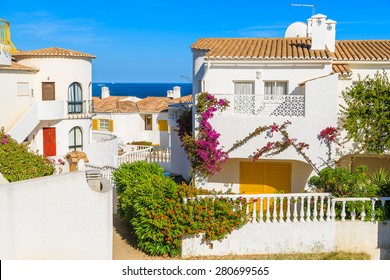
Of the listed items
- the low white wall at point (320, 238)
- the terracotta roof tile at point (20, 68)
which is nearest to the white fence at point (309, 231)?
the low white wall at point (320, 238)

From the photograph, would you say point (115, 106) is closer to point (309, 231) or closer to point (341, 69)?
point (341, 69)

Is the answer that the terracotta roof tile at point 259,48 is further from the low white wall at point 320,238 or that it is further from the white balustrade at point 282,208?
the low white wall at point 320,238

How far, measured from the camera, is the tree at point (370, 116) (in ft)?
67.2

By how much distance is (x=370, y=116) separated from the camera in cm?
2066

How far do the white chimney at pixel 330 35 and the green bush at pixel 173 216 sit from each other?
30.9ft

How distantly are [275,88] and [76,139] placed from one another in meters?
14.9

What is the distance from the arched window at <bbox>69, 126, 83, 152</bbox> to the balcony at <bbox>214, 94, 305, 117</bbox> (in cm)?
1412

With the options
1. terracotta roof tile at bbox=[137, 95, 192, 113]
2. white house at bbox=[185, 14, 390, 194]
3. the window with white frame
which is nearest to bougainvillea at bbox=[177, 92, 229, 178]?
white house at bbox=[185, 14, 390, 194]

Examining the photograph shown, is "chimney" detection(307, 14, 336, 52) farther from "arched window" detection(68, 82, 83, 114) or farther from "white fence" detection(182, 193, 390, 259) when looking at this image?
"arched window" detection(68, 82, 83, 114)

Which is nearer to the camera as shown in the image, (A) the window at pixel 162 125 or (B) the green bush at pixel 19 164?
(B) the green bush at pixel 19 164

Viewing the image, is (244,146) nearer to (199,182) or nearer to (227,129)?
(227,129)

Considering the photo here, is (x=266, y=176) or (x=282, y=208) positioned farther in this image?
(x=266, y=176)

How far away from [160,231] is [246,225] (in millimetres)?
2848

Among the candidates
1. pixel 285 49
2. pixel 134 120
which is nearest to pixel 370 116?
pixel 285 49
